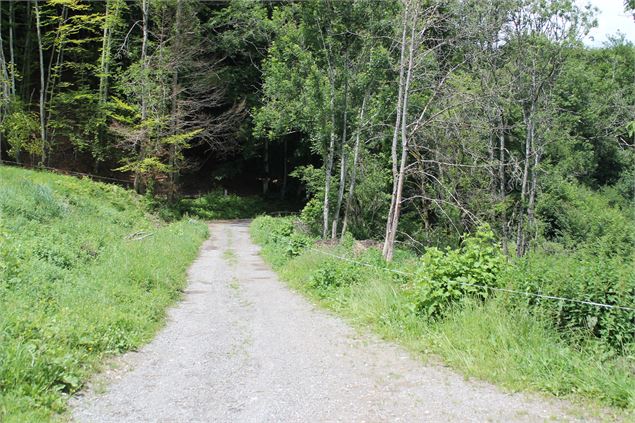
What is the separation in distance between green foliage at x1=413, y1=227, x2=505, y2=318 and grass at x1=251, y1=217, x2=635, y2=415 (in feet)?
0.66

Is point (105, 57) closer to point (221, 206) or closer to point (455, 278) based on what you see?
point (221, 206)

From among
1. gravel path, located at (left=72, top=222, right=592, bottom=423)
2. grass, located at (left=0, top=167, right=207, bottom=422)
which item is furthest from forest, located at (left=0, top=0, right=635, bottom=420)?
grass, located at (left=0, top=167, right=207, bottom=422)

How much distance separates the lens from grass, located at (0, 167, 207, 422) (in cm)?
502

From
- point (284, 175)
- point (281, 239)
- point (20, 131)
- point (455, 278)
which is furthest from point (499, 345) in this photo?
point (284, 175)

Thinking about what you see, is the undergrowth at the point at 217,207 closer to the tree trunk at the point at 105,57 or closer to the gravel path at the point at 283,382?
the tree trunk at the point at 105,57

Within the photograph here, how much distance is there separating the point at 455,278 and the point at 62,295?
597 cm

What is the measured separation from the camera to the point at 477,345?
630 cm

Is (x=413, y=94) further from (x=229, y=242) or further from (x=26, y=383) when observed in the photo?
(x=26, y=383)

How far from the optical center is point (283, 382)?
231 inches

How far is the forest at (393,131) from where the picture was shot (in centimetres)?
756

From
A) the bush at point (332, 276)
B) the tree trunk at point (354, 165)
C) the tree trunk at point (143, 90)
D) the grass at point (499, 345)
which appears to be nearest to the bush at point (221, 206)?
the tree trunk at point (143, 90)

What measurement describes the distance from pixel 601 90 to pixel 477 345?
39.3 metres

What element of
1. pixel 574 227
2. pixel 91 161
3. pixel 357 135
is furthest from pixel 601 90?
pixel 91 161

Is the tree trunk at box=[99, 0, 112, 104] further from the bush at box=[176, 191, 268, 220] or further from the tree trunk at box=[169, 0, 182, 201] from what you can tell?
the bush at box=[176, 191, 268, 220]
